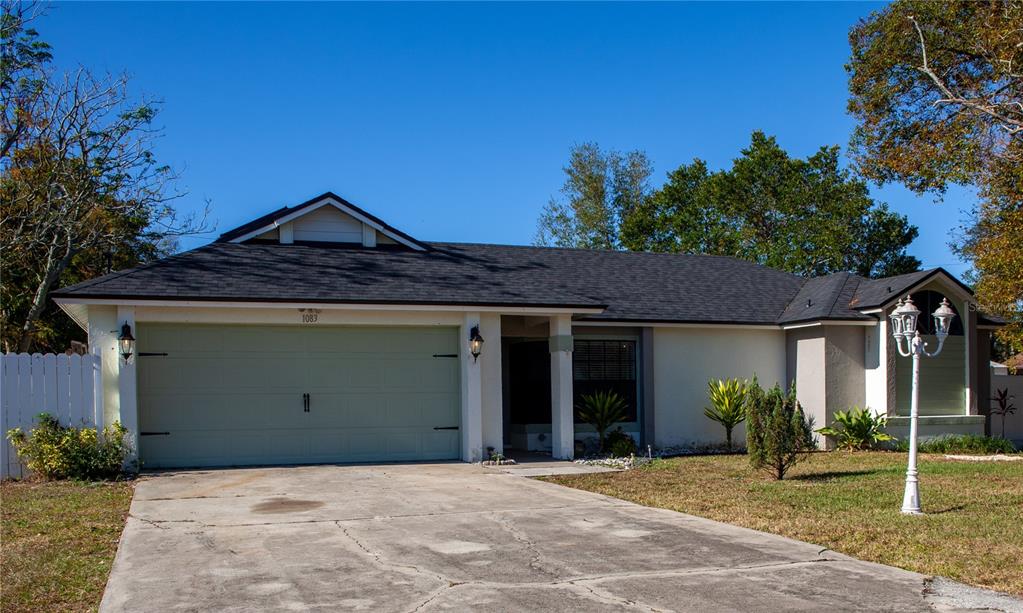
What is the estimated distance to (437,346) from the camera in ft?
52.8

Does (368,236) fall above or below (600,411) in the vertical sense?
above

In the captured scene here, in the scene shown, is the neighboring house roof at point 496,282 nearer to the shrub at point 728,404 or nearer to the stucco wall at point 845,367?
the stucco wall at point 845,367

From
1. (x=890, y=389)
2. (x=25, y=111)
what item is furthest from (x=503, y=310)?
(x=25, y=111)

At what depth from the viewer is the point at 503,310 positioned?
1595 cm

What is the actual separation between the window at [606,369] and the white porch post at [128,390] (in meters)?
8.56

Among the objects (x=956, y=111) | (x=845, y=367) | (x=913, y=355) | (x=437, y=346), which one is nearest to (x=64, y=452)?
(x=437, y=346)

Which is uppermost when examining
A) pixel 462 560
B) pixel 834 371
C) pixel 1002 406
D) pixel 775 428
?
pixel 834 371

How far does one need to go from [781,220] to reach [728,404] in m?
21.3

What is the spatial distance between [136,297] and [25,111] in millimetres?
12028

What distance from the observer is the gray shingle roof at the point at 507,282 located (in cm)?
1473

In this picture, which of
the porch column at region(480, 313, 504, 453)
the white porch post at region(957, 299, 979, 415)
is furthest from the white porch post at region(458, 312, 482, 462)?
the white porch post at region(957, 299, 979, 415)

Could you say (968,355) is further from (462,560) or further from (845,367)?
(462,560)

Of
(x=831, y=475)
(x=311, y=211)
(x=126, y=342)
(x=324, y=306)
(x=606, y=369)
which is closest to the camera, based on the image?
(x=126, y=342)

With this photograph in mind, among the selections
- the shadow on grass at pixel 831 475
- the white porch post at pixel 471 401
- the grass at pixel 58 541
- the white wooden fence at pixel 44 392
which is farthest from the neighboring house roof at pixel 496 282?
the shadow on grass at pixel 831 475
